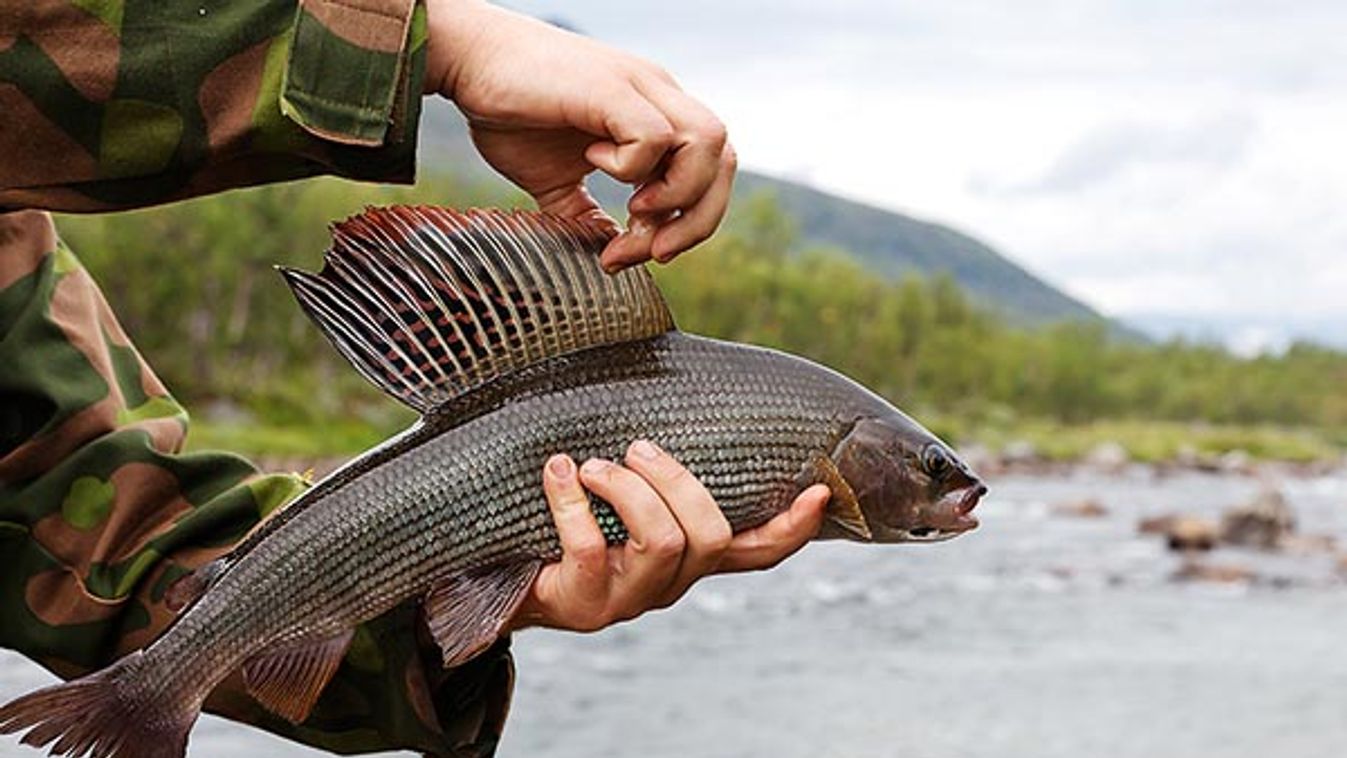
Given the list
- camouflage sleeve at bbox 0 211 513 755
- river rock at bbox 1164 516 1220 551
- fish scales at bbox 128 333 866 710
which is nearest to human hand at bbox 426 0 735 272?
fish scales at bbox 128 333 866 710

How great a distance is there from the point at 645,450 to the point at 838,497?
0.91ft

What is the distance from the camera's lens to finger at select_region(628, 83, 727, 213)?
7.45ft

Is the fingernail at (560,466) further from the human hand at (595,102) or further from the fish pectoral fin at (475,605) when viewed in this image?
the human hand at (595,102)

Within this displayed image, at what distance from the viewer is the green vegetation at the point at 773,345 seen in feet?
175

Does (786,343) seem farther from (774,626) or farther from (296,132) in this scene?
(296,132)

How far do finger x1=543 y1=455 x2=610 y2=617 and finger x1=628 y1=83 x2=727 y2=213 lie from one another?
0.34 metres

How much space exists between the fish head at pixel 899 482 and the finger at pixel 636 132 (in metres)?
0.50

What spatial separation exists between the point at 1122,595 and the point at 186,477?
2418 centimetres

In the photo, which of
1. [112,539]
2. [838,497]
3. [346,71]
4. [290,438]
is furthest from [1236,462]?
[346,71]

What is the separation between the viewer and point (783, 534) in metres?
2.48

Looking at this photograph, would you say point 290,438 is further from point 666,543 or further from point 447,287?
point 666,543

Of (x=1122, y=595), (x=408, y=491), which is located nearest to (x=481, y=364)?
(x=408, y=491)

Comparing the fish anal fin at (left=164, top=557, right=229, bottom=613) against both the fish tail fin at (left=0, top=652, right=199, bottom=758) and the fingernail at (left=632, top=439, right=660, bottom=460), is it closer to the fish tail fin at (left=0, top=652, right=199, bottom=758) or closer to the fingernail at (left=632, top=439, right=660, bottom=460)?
the fish tail fin at (left=0, top=652, right=199, bottom=758)

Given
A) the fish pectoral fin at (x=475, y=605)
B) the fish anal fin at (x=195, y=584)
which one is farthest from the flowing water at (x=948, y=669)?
the fish pectoral fin at (x=475, y=605)
